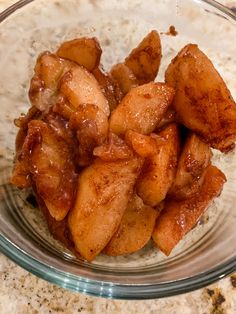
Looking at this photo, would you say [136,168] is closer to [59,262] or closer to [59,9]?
[59,262]

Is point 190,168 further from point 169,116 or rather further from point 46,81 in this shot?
point 46,81

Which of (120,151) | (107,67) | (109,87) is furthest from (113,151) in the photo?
(107,67)

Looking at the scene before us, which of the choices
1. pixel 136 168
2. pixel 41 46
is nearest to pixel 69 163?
pixel 136 168

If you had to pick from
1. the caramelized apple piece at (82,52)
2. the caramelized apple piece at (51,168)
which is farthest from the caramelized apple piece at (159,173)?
the caramelized apple piece at (82,52)

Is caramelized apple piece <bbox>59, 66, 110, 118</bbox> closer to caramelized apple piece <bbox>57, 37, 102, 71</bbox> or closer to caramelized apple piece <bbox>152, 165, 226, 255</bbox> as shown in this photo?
caramelized apple piece <bbox>57, 37, 102, 71</bbox>

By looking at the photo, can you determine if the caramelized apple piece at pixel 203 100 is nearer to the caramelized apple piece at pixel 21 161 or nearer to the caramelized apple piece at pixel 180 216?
the caramelized apple piece at pixel 180 216

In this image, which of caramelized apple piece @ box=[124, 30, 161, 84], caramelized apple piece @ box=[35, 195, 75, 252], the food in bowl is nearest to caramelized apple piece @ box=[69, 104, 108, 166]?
the food in bowl

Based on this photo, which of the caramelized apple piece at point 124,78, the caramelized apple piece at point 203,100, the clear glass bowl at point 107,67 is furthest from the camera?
the caramelized apple piece at point 124,78
